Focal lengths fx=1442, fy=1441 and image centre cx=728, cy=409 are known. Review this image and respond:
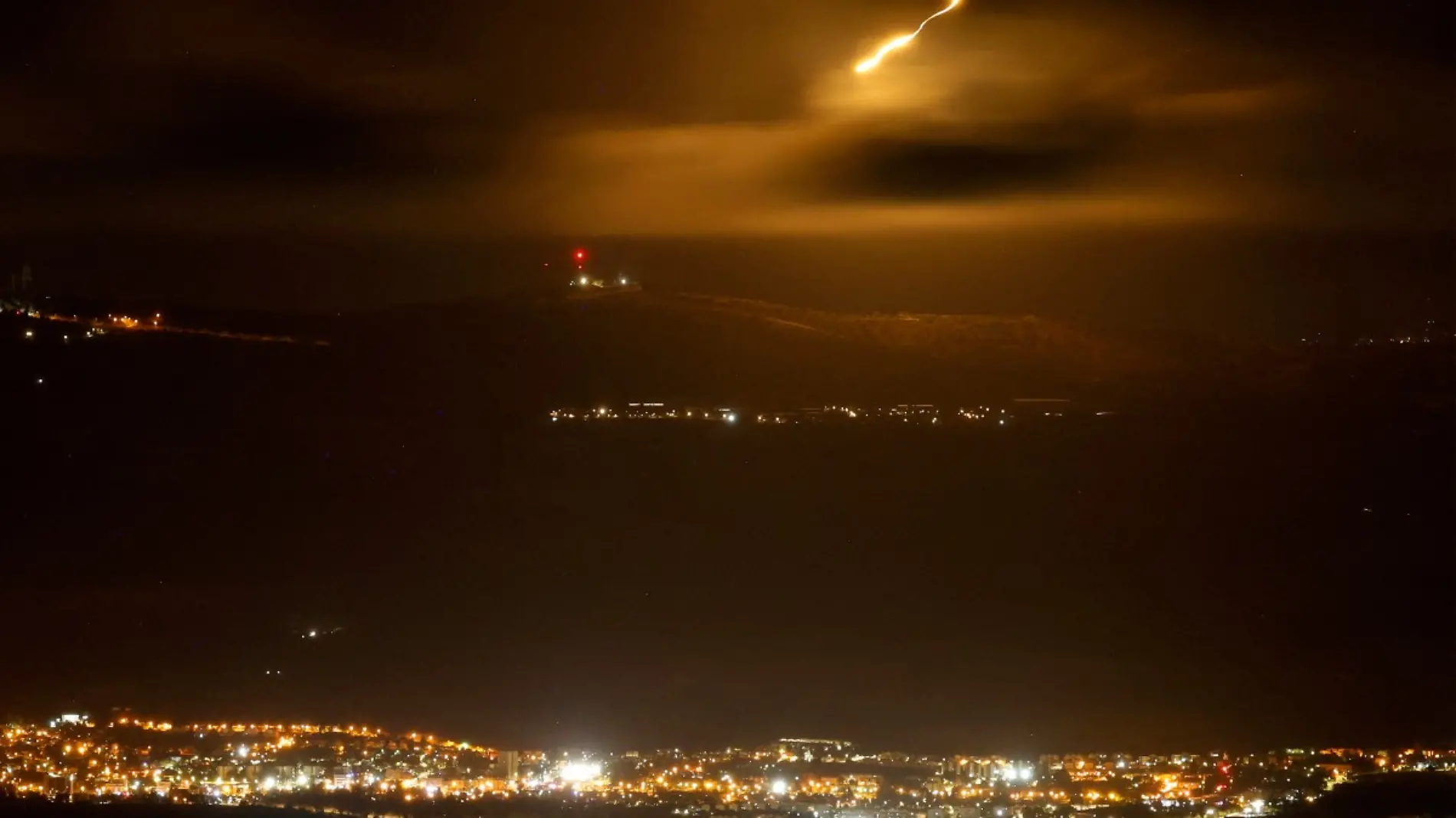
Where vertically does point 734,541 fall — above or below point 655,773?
above

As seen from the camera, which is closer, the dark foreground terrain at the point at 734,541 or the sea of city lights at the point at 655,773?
the sea of city lights at the point at 655,773

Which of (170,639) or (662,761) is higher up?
(170,639)

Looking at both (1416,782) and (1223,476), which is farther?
(1223,476)

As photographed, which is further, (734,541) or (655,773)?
(734,541)

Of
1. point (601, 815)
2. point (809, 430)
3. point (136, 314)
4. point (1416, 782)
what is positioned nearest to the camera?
point (601, 815)

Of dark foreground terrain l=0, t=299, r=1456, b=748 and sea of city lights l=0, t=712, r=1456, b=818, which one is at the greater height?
dark foreground terrain l=0, t=299, r=1456, b=748

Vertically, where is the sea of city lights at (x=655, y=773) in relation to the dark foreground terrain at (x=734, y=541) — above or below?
below

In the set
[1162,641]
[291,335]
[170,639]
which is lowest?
[1162,641]

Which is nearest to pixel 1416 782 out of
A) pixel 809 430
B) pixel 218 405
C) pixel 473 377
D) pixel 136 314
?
pixel 809 430

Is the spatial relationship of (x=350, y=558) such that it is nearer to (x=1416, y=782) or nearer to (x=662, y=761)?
(x=662, y=761)

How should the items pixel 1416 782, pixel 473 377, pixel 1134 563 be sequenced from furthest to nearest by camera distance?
1. pixel 473 377
2. pixel 1134 563
3. pixel 1416 782

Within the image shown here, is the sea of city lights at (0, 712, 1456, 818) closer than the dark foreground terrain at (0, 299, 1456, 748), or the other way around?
the sea of city lights at (0, 712, 1456, 818)
